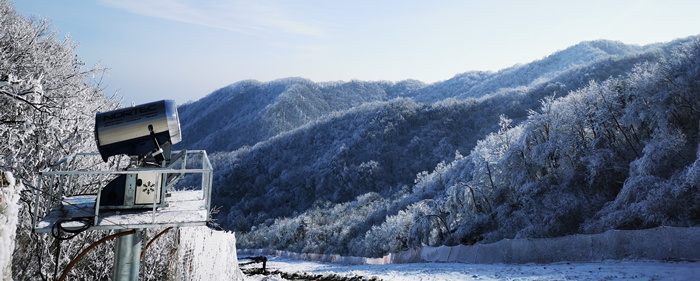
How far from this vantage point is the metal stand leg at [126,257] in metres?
5.84

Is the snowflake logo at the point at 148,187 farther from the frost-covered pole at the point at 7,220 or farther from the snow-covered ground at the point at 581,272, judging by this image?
the snow-covered ground at the point at 581,272

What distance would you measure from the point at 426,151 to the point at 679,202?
67.0m

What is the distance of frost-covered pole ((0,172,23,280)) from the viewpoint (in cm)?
359

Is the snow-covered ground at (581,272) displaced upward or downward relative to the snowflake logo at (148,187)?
downward

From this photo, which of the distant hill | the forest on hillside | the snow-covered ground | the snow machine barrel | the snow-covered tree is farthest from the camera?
the distant hill

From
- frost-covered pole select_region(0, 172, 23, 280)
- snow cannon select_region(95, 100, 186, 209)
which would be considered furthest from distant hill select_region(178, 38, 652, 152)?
frost-covered pole select_region(0, 172, 23, 280)

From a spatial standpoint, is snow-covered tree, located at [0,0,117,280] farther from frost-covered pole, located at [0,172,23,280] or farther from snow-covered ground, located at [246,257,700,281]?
snow-covered ground, located at [246,257,700,281]

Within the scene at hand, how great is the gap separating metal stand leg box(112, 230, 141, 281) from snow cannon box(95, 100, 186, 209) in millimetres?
515

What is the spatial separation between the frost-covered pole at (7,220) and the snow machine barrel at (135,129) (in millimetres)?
2577

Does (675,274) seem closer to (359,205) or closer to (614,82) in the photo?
(614,82)

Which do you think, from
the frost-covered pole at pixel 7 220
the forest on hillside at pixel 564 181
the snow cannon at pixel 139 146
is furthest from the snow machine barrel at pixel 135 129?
the forest on hillside at pixel 564 181

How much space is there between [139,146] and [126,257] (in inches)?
71.6

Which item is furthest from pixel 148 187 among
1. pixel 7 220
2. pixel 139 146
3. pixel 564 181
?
pixel 564 181

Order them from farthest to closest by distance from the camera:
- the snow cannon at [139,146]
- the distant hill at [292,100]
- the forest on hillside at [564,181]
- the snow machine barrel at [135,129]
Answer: the distant hill at [292,100]
the forest on hillside at [564,181]
the snow machine barrel at [135,129]
the snow cannon at [139,146]
